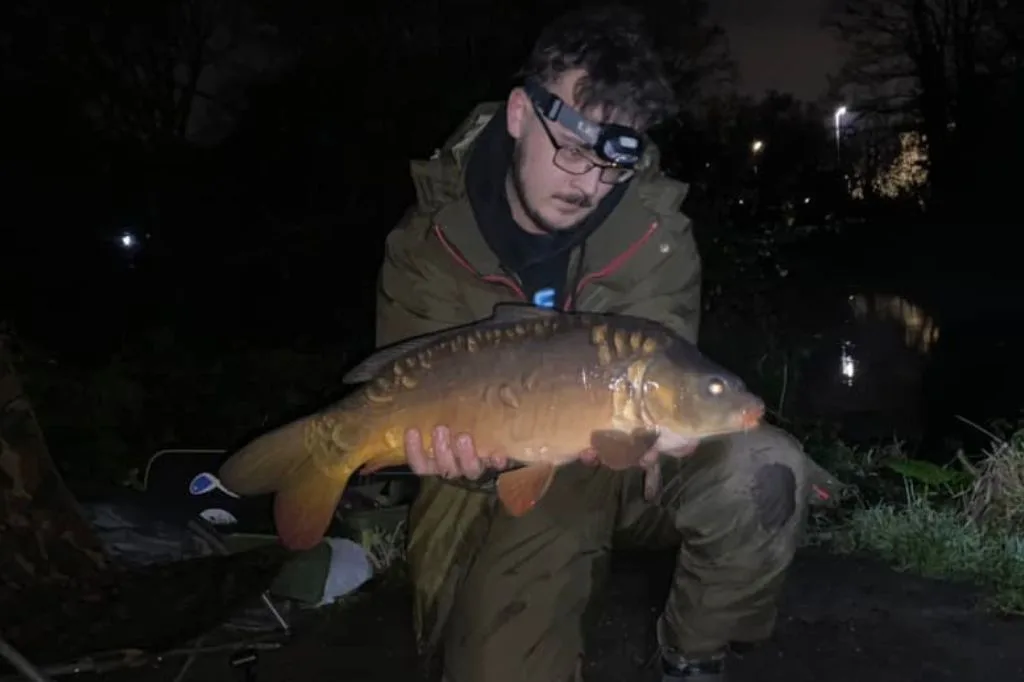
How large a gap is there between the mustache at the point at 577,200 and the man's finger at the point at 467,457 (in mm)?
576

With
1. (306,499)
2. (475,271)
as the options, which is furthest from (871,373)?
(306,499)

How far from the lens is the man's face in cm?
246

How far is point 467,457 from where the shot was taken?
2.26m

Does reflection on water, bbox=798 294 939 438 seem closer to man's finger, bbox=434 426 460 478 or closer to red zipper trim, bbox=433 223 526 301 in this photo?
red zipper trim, bbox=433 223 526 301

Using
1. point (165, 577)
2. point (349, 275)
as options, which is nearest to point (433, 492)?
point (165, 577)

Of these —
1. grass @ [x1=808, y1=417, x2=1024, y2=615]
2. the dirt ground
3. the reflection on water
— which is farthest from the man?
the reflection on water

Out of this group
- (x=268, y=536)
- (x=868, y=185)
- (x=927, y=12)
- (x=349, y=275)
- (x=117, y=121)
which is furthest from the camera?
(x=868, y=185)

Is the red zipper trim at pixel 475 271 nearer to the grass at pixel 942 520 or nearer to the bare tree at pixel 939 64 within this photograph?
the grass at pixel 942 520

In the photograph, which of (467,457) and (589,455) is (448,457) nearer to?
(467,457)

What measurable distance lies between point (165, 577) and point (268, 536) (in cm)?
41

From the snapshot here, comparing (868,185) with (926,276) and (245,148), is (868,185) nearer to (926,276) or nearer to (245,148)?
(926,276)

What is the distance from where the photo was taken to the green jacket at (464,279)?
101 inches

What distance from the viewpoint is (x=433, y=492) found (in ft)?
8.54

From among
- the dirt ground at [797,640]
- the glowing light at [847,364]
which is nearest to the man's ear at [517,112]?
the dirt ground at [797,640]
